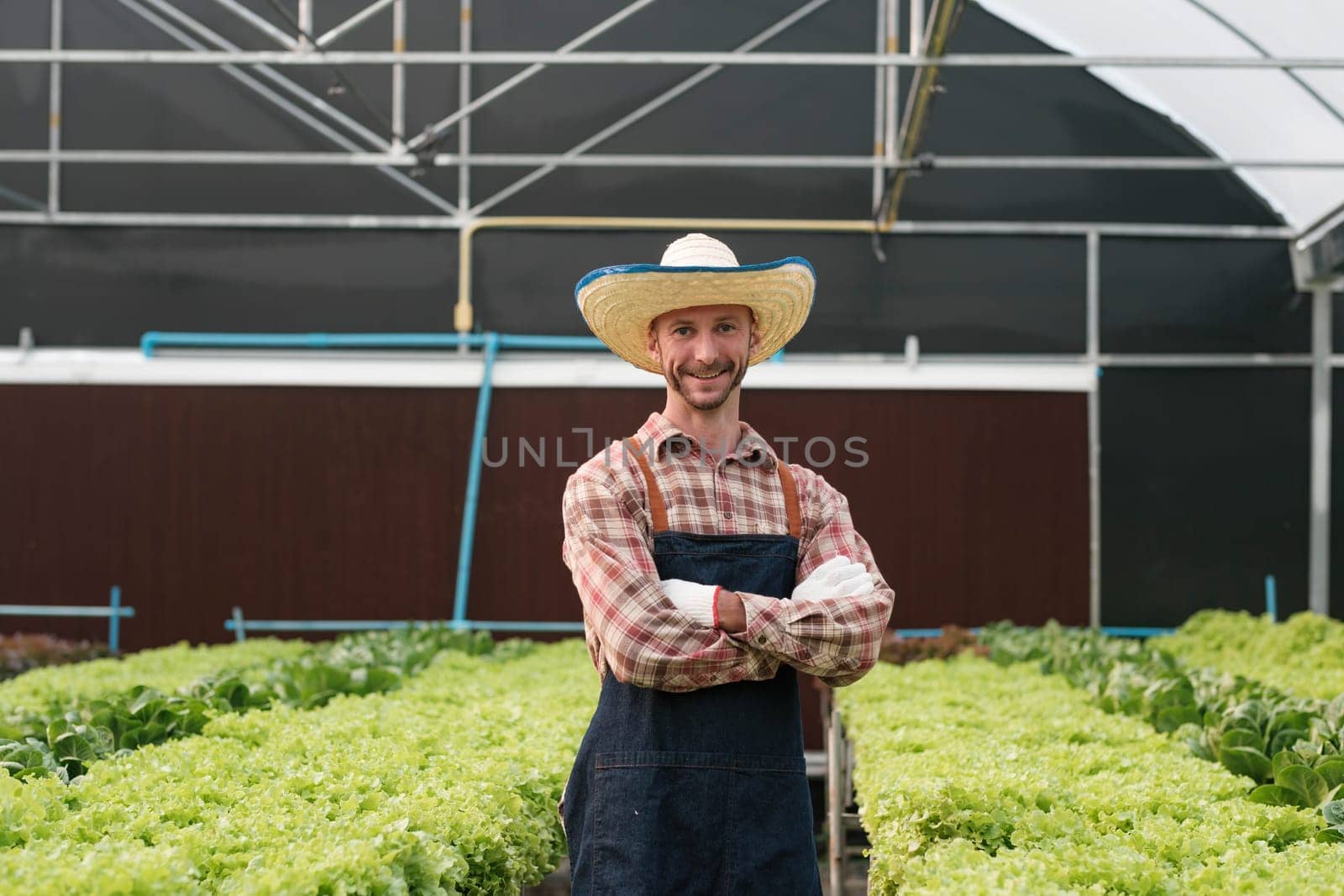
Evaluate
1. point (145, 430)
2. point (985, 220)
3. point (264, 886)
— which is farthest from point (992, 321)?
point (264, 886)

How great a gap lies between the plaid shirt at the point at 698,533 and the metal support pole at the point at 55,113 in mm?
10787

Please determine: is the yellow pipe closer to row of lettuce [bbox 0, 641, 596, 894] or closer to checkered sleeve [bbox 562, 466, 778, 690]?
row of lettuce [bbox 0, 641, 596, 894]

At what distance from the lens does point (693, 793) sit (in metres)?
3.05

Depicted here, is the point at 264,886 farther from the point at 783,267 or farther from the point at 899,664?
the point at 899,664

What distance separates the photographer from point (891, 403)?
11.9 m

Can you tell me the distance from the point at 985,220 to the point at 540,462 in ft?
14.9

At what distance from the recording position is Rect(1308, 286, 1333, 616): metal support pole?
471 inches

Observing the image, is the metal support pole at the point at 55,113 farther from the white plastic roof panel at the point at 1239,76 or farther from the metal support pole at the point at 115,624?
the white plastic roof panel at the point at 1239,76

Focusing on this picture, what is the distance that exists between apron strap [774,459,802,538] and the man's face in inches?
10.2

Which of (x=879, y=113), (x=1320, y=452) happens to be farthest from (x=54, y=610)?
(x=1320, y=452)

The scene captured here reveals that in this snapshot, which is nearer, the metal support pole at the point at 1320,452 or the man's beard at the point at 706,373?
the man's beard at the point at 706,373

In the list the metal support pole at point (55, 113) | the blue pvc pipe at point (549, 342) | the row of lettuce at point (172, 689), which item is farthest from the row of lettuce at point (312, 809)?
the metal support pole at point (55, 113)

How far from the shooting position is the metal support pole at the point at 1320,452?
12.0 metres

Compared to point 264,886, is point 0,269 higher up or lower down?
higher up
